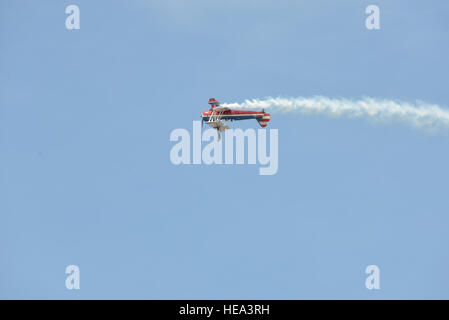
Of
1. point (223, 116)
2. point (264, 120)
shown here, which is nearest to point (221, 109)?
point (223, 116)

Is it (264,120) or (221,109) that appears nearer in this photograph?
(221,109)

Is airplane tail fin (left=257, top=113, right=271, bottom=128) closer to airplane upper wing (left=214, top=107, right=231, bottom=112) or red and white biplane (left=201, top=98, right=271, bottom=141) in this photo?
red and white biplane (left=201, top=98, right=271, bottom=141)

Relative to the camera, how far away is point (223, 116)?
11344 cm

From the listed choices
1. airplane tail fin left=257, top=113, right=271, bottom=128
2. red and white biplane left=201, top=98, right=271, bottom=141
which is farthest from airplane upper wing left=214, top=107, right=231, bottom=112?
airplane tail fin left=257, top=113, right=271, bottom=128

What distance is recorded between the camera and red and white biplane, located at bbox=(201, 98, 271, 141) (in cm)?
11331

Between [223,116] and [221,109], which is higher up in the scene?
[221,109]

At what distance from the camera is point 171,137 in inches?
4456

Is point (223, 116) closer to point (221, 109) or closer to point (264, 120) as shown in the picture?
point (221, 109)

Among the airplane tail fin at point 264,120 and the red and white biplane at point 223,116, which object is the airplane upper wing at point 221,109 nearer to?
the red and white biplane at point 223,116

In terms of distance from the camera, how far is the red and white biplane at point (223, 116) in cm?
11331
